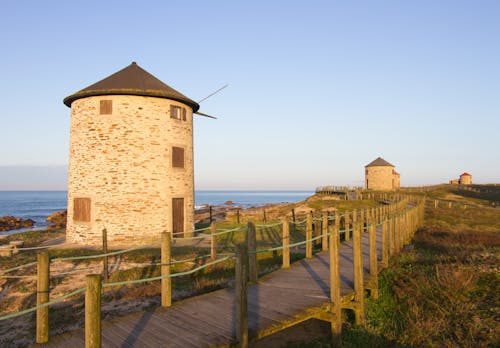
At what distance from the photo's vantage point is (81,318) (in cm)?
824

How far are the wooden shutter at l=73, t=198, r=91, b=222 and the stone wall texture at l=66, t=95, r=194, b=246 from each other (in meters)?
0.25

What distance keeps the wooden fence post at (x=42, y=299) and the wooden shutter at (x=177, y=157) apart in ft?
42.9

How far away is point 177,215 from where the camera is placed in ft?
61.0

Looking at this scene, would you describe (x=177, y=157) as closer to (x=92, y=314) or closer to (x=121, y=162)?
(x=121, y=162)

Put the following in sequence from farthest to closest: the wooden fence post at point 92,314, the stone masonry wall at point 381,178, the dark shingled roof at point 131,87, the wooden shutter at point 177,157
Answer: the stone masonry wall at point 381,178 < the wooden shutter at point 177,157 < the dark shingled roof at point 131,87 < the wooden fence post at point 92,314

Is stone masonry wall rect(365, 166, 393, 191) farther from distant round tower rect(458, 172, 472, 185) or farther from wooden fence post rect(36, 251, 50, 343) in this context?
wooden fence post rect(36, 251, 50, 343)

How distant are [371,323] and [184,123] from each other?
14.2 m

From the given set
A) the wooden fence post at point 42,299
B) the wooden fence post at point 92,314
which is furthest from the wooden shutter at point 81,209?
the wooden fence post at point 92,314

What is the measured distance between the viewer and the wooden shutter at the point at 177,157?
18342 mm

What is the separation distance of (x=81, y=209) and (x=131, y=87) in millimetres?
6427

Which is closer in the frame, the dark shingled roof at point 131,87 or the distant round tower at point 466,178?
the dark shingled roof at point 131,87

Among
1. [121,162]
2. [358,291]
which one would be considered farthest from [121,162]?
[358,291]

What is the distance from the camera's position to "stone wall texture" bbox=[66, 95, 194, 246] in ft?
55.4

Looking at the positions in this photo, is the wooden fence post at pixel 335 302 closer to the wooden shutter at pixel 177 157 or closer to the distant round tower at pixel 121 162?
the distant round tower at pixel 121 162
